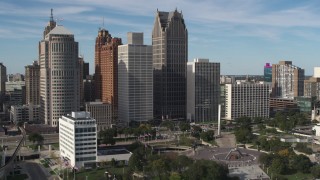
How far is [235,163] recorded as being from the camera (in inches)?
3880

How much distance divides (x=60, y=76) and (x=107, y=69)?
35.1 meters

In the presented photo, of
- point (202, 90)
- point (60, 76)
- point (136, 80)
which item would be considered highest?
point (60, 76)

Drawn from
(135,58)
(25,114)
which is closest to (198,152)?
(135,58)

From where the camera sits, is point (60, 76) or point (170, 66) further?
point (170, 66)

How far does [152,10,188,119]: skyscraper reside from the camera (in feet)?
570

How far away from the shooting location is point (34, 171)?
96.6 meters

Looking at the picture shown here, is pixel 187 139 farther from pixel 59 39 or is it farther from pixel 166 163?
pixel 59 39

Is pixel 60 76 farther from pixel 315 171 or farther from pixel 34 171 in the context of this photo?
pixel 315 171

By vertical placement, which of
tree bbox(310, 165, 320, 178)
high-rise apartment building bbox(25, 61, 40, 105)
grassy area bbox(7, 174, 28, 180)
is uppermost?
high-rise apartment building bbox(25, 61, 40, 105)

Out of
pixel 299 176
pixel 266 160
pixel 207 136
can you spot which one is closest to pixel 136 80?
pixel 207 136

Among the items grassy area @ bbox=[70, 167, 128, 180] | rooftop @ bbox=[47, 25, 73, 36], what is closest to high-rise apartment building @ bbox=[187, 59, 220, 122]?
rooftop @ bbox=[47, 25, 73, 36]

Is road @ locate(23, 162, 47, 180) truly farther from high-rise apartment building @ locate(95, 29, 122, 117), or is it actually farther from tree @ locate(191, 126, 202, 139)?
high-rise apartment building @ locate(95, 29, 122, 117)

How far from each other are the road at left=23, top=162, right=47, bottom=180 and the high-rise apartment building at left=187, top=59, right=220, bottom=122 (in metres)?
84.5

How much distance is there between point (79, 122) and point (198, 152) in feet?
108
